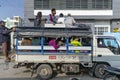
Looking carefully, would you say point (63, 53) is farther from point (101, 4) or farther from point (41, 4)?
A: point (101, 4)

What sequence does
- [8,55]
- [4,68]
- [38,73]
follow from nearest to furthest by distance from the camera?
[38,73] → [8,55] → [4,68]

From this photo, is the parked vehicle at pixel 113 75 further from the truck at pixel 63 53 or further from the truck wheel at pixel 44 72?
the truck wheel at pixel 44 72

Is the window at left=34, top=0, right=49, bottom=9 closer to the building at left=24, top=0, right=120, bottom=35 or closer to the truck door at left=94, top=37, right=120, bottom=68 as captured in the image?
the building at left=24, top=0, right=120, bottom=35

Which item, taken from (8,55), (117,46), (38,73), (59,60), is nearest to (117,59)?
(117,46)

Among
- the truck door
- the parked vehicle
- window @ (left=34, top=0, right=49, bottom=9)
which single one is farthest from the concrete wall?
the parked vehicle

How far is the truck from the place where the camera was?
46.3 feet

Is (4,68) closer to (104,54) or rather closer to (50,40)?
(50,40)

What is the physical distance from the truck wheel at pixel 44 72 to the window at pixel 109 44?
2.41m

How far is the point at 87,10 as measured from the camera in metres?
38.8

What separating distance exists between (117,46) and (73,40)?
6.27 feet

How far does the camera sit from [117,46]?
1455cm

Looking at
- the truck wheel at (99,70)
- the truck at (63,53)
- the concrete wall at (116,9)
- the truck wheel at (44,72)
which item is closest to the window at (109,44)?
the truck at (63,53)

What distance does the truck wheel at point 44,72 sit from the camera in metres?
14.0

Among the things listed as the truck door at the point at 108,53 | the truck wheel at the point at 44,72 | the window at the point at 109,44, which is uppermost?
the window at the point at 109,44
